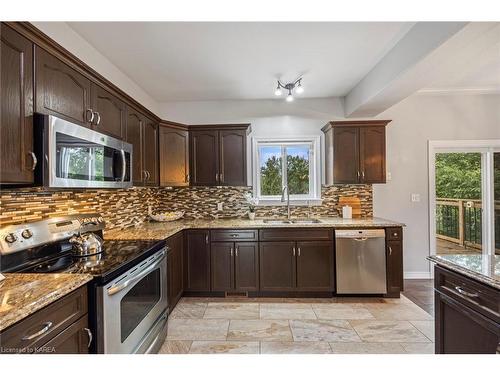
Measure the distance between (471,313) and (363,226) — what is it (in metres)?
1.95

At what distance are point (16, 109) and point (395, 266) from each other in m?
3.66

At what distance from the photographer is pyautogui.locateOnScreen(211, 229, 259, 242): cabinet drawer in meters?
3.36

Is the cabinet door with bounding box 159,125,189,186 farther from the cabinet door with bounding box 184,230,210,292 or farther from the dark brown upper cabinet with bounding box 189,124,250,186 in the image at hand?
the cabinet door with bounding box 184,230,210,292

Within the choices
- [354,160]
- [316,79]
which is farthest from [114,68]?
[354,160]

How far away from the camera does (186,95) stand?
12.6ft

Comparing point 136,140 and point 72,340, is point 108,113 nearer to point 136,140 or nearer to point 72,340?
point 136,140

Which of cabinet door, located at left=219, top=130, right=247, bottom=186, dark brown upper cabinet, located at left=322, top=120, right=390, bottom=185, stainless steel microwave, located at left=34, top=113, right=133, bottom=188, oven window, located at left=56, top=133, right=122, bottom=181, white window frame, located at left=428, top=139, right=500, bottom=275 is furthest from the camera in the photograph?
white window frame, located at left=428, top=139, right=500, bottom=275

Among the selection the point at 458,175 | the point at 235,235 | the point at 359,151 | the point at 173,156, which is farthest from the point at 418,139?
the point at 173,156

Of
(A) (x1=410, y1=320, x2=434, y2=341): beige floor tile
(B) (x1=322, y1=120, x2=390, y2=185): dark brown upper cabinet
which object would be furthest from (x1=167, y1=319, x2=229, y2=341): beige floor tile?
(B) (x1=322, y1=120, x2=390, y2=185): dark brown upper cabinet

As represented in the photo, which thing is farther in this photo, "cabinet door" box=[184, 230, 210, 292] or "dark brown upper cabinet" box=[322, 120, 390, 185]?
"dark brown upper cabinet" box=[322, 120, 390, 185]

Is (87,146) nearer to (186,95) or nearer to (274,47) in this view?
(274,47)

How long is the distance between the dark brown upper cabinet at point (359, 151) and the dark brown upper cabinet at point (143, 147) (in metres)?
2.25

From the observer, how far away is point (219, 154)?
377 centimetres

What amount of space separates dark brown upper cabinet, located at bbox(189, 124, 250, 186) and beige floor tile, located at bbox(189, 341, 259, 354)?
6.36 feet
